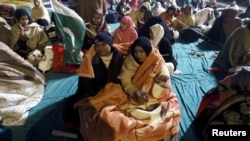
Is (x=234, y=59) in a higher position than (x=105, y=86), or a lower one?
lower

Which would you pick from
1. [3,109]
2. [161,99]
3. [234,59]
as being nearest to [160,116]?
[161,99]

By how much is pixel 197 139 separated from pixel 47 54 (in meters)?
1.53

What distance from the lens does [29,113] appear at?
6.13 feet

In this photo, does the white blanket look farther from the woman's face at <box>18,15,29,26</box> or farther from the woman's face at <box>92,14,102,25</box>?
the woman's face at <box>92,14,102,25</box>

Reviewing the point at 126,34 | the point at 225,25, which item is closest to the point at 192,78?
the point at 126,34

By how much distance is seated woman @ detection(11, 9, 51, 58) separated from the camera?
261 cm

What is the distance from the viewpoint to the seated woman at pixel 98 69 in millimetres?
1718

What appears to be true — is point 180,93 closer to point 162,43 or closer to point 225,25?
point 162,43

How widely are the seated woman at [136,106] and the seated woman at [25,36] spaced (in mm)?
1274

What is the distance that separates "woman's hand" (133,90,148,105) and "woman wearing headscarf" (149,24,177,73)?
854mm

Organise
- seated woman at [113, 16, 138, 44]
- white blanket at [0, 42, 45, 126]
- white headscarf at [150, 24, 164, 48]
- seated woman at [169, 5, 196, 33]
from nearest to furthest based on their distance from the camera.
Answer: white blanket at [0, 42, 45, 126] → white headscarf at [150, 24, 164, 48] → seated woman at [113, 16, 138, 44] → seated woman at [169, 5, 196, 33]

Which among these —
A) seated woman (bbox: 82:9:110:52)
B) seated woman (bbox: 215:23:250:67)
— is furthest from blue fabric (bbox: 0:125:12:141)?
seated woman (bbox: 215:23:250:67)

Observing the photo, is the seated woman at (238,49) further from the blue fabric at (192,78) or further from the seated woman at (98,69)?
the seated woman at (98,69)

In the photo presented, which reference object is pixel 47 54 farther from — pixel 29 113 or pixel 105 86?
pixel 105 86
